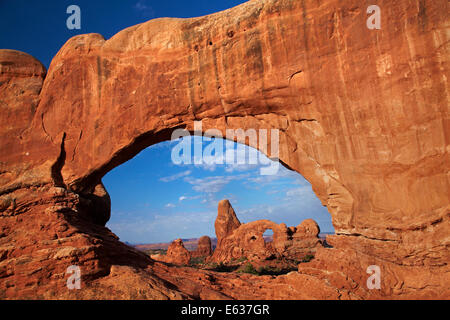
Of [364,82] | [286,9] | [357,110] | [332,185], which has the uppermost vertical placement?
[286,9]

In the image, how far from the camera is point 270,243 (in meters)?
35.5

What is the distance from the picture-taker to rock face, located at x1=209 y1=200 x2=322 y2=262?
105ft

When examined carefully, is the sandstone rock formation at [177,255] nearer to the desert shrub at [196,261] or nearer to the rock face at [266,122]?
the desert shrub at [196,261]

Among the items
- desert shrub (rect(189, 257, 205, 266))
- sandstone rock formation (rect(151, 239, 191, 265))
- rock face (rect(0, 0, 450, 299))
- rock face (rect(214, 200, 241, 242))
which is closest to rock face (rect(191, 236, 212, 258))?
desert shrub (rect(189, 257, 205, 266))

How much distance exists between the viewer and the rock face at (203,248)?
47.2 meters

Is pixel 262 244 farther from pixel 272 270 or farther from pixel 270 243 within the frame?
pixel 272 270

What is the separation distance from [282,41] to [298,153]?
13.6 ft

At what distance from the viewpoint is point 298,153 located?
431 inches

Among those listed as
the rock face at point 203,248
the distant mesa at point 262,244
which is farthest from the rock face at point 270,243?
the rock face at point 203,248

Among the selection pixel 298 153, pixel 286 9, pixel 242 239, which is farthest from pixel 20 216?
pixel 242 239

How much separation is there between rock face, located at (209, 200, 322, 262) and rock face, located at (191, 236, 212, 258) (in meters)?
9.55
